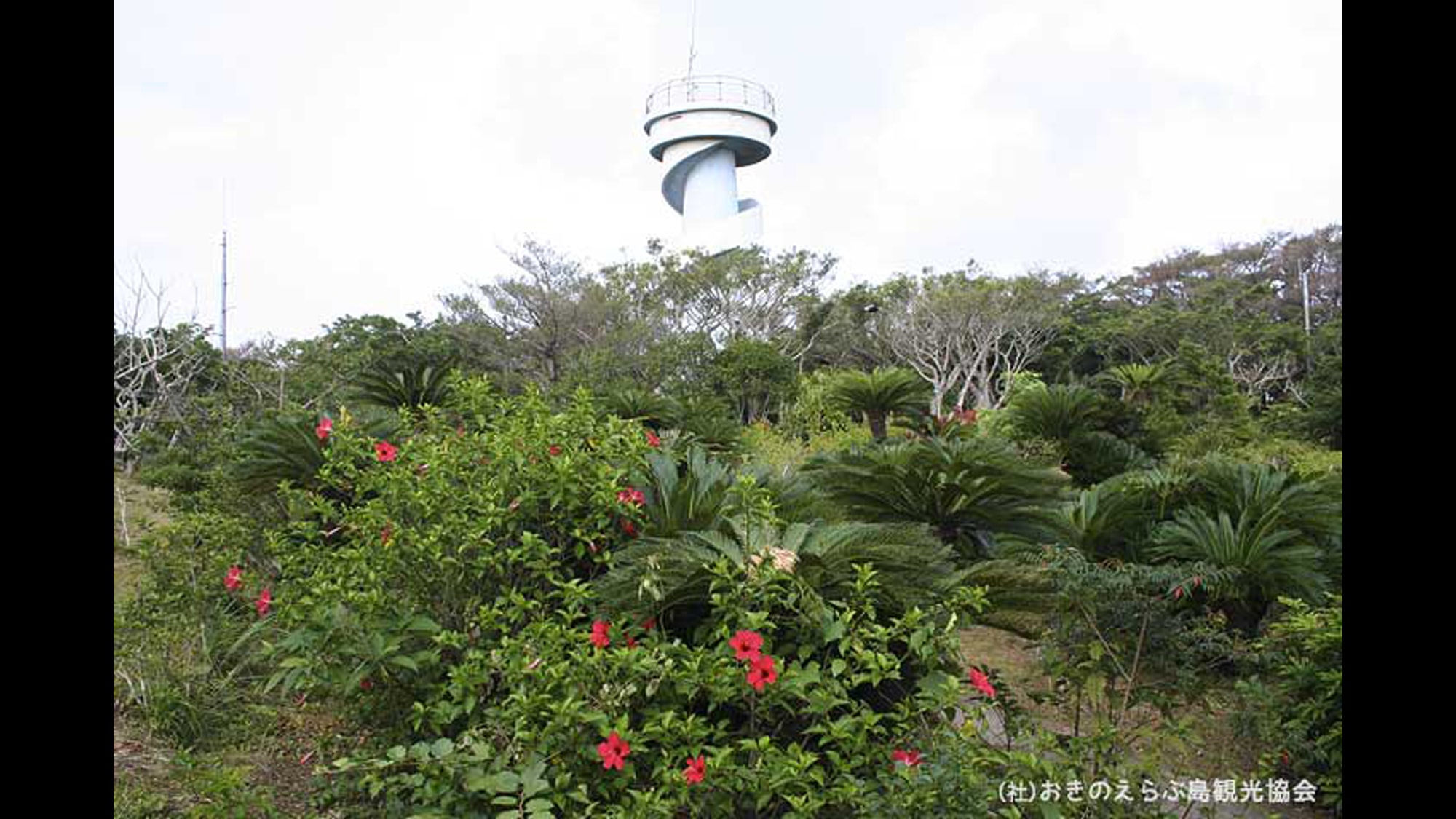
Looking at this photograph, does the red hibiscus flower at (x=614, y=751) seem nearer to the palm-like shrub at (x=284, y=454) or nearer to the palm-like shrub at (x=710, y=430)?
the palm-like shrub at (x=284, y=454)

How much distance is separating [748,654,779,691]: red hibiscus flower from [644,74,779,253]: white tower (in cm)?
1665

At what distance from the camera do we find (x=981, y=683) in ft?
7.08

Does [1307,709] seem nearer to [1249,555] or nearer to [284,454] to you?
[1249,555]

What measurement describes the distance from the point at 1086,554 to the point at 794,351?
13.2 metres

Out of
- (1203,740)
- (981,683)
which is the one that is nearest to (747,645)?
(981,683)

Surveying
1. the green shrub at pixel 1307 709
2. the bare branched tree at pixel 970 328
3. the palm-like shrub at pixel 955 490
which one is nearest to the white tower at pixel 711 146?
the bare branched tree at pixel 970 328

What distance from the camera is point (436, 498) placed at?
2.57 meters

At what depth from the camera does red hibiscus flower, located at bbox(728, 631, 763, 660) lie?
2.07 meters

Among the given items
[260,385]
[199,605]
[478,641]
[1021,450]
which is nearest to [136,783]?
[478,641]

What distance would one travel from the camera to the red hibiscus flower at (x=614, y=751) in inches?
77.7

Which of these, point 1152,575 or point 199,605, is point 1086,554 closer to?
point 1152,575

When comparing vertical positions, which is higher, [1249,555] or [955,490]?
[955,490]

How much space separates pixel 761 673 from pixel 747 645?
0.06m

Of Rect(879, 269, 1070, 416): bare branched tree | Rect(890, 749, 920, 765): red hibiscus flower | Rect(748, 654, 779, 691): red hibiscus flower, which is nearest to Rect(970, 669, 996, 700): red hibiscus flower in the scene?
Rect(890, 749, 920, 765): red hibiscus flower
